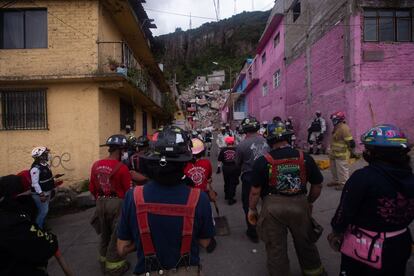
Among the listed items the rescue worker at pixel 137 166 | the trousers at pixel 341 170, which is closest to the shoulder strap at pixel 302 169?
the rescue worker at pixel 137 166

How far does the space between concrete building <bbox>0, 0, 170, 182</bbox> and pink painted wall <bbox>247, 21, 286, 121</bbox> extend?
1189 centimetres

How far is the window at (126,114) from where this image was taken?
11.9m

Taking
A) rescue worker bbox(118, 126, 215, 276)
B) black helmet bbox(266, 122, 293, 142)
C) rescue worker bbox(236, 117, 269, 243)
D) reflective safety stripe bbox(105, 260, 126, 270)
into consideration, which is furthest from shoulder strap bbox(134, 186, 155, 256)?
rescue worker bbox(236, 117, 269, 243)

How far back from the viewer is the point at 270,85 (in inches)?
872

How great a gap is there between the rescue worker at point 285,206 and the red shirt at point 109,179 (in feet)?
5.65

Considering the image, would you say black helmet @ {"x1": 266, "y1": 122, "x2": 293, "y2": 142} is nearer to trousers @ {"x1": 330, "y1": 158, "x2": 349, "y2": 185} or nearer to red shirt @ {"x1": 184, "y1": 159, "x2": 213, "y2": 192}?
red shirt @ {"x1": 184, "y1": 159, "x2": 213, "y2": 192}

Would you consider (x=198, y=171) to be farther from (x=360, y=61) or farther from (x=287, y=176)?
(x=360, y=61)

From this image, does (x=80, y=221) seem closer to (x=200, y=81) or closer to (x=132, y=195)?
(x=132, y=195)

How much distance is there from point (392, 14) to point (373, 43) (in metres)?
1.31

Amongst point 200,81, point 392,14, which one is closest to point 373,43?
point 392,14

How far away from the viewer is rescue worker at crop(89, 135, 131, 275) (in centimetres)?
373

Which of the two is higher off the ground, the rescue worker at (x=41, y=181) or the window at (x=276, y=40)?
the window at (x=276, y=40)

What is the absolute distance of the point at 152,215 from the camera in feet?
6.06

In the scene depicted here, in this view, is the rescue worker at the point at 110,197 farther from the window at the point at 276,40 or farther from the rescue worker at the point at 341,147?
the window at the point at 276,40
